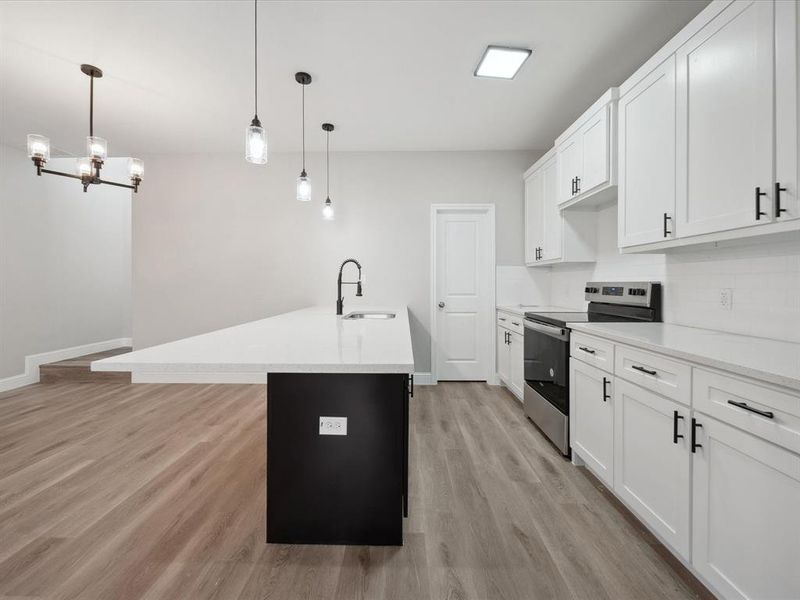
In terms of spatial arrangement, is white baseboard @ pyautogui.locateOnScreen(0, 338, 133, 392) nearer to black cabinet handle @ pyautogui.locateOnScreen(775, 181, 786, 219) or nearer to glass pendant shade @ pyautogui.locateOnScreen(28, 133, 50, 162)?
glass pendant shade @ pyautogui.locateOnScreen(28, 133, 50, 162)

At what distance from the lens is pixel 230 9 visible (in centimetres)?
219

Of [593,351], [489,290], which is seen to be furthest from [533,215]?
[593,351]

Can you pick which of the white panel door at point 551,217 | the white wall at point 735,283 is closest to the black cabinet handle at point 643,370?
the white wall at point 735,283

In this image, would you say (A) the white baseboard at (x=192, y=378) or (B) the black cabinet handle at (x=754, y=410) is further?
(A) the white baseboard at (x=192, y=378)

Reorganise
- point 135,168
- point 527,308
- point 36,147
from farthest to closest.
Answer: point 527,308, point 135,168, point 36,147

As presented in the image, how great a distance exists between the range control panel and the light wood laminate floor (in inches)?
46.7

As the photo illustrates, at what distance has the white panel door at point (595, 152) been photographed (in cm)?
255

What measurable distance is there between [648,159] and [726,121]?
1.75 ft

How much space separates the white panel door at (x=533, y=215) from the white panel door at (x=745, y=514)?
281cm

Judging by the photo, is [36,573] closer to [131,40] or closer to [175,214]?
[131,40]

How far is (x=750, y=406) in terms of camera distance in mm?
1163

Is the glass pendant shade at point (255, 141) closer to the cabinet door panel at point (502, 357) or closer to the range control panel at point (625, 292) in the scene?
the range control panel at point (625, 292)

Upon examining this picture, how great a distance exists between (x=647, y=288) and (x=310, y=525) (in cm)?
244

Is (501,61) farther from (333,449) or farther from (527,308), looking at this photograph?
(333,449)
